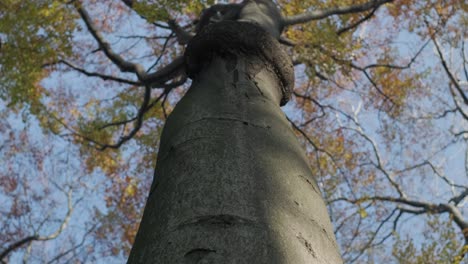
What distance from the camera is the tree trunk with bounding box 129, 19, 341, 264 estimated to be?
141 centimetres

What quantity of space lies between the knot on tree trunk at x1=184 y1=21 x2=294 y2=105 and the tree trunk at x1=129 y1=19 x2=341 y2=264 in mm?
202

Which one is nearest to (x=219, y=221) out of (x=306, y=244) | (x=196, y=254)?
(x=196, y=254)

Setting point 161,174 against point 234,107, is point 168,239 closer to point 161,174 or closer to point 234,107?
point 161,174

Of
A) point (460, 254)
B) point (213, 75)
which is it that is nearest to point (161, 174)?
point (213, 75)

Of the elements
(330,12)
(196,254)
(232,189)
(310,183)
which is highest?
(330,12)

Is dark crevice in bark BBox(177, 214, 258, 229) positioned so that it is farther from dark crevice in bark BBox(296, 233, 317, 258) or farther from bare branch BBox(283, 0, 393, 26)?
bare branch BBox(283, 0, 393, 26)

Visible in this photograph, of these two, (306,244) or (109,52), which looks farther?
(109,52)

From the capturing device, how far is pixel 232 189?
1570mm

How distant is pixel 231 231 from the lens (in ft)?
4.68

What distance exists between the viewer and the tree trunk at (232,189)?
1.41 m

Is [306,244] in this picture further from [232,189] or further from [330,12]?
[330,12]

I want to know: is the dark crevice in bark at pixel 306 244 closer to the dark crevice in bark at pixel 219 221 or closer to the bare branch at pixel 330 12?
the dark crevice in bark at pixel 219 221

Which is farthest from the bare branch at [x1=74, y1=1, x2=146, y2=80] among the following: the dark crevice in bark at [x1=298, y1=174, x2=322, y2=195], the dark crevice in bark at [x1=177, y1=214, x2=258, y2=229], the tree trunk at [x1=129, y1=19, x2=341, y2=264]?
the dark crevice in bark at [x1=177, y1=214, x2=258, y2=229]

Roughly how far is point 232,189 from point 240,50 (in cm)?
119
